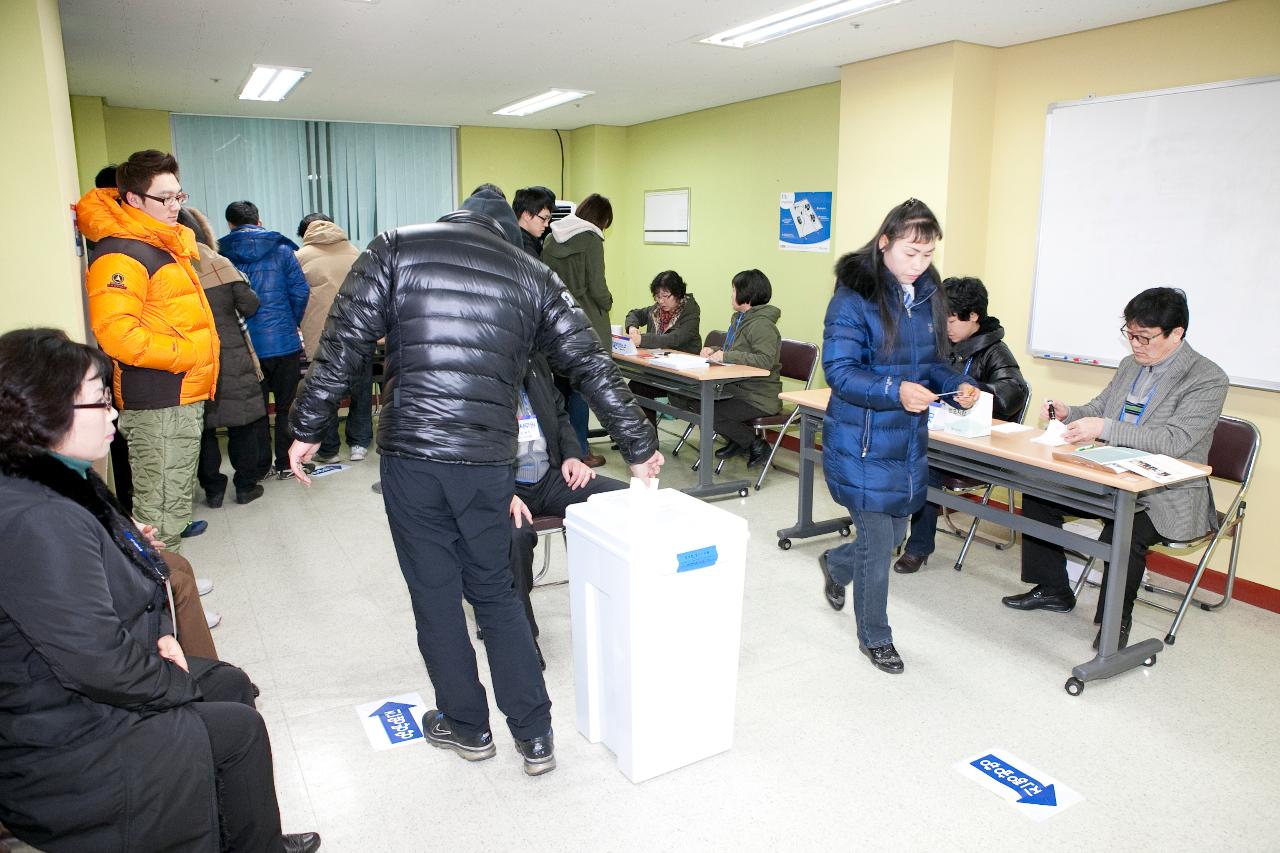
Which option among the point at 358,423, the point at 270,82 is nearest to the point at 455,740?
the point at 358,423

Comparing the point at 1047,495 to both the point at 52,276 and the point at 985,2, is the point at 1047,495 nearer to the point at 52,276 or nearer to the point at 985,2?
the point at 985,2

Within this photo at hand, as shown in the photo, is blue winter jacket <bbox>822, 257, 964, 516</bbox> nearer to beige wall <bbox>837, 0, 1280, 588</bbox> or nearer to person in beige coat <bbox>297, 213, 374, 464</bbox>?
beige wall <bbox>837, 0, 1280, 588</bbox>

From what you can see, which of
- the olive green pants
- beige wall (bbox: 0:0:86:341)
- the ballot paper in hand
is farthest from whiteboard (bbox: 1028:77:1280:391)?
beige wall (bbox: 0:0:86:341)

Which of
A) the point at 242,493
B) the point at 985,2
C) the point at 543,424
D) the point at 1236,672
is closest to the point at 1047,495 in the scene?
the point at 1236,672

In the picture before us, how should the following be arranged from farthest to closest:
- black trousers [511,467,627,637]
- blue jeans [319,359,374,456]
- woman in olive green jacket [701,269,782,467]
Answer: blue jeans [319,359,374,456] < woman in olive green jacket [701,269,782,467] < black trousers [511,467,627,637]

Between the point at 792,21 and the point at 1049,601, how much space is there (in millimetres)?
2744

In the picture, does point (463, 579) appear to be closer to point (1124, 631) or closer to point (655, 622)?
point (655, 622)

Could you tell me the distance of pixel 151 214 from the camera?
3123mm

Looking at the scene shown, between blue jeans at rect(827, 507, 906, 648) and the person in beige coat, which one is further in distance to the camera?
the person in beige coat

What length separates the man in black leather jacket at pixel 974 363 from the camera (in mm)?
3746

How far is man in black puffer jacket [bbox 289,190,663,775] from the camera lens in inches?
82.1

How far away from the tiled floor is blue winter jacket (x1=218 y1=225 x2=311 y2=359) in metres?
1.62

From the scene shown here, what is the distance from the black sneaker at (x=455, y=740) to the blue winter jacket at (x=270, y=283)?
3.11m

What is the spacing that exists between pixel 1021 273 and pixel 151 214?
3.89 m
